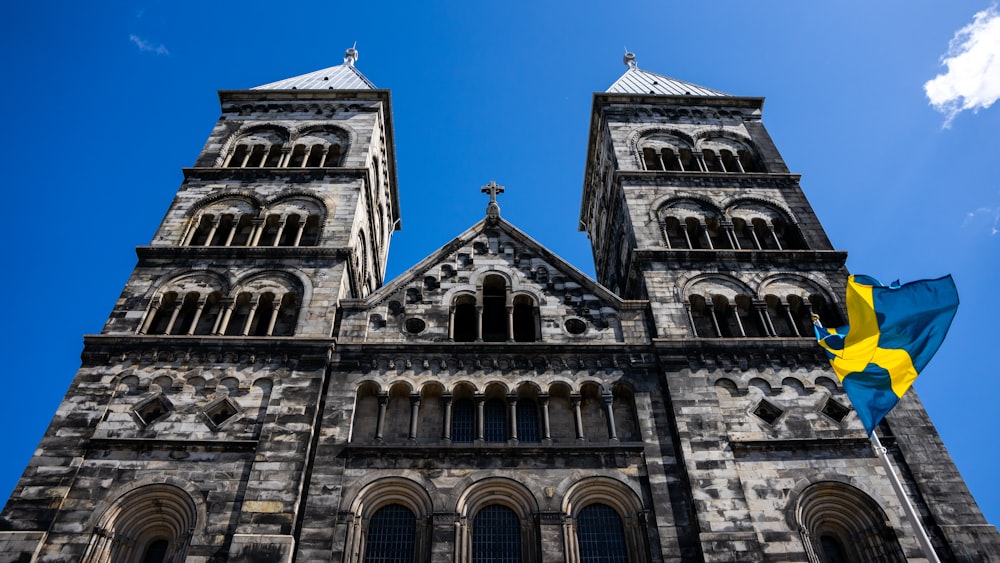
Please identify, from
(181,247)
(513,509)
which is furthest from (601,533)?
(181,247)

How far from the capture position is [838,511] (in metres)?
19.9

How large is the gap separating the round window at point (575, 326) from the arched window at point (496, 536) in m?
6.71

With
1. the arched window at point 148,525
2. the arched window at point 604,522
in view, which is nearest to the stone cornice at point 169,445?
the arched window at point 148,525

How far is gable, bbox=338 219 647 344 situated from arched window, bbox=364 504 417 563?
5.74 metres

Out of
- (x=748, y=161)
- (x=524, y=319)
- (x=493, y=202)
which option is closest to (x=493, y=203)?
(x=493, y=202)

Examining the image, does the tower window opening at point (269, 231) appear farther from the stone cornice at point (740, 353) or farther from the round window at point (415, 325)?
the stone cornice at point (740, 353)

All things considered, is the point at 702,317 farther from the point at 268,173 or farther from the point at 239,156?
the point at 239,156

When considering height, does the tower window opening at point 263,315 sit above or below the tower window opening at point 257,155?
below

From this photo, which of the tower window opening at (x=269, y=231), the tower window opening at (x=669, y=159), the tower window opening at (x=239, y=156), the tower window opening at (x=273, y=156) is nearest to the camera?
the tower window opening at (x=269, y=231)

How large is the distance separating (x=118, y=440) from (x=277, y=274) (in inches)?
300

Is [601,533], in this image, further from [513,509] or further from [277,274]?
[277,274]

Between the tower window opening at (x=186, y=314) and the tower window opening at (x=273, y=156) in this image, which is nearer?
the tower window opening at (x=186, y=314)

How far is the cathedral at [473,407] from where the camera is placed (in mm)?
18844

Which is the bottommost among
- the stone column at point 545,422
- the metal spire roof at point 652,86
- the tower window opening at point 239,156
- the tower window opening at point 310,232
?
the stone column at point 545,422
